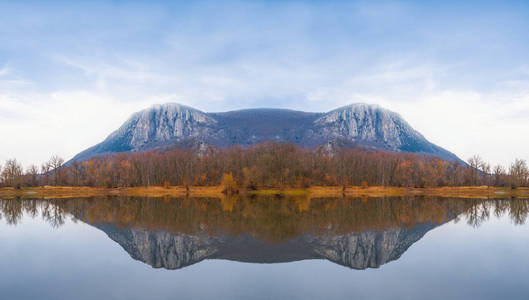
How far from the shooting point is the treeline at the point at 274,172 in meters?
83.6

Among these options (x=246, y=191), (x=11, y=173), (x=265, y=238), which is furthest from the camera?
(x=11, y=173)

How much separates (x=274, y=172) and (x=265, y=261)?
66221 millimetres

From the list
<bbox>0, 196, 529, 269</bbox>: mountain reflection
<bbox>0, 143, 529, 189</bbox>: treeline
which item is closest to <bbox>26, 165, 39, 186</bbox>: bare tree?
<bbox>0, 143, 529, 189</bbox>: treeline

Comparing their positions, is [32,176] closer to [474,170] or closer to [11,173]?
Result: [11,173]

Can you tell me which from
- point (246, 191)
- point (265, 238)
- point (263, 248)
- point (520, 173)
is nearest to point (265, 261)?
point (263, 248)

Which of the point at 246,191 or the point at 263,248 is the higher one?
the point at 263,248

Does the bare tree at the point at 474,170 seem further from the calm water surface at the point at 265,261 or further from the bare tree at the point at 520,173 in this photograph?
the calm water surface at the point at 265,261

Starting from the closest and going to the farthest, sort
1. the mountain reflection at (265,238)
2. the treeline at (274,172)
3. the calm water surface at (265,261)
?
the calm water surface at (265,261), the mountain reflection at (265,238), the treeline at (274,172)

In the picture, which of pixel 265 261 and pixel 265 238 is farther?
pixel 265 238

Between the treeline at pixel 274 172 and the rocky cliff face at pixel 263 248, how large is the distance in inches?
2365

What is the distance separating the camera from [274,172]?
80625mm

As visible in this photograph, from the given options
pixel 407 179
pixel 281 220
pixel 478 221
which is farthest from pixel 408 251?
pixel 407 179

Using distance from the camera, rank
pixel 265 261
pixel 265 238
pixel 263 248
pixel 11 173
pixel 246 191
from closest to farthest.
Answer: pixel 265 261 → pixel 263 248 → pixel 265 238 → pixel 246 191 → pixel 11 173

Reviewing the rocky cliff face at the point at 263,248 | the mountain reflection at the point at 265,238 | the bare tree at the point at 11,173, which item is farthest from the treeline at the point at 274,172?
the rocky cliff face at the point at 263,248
